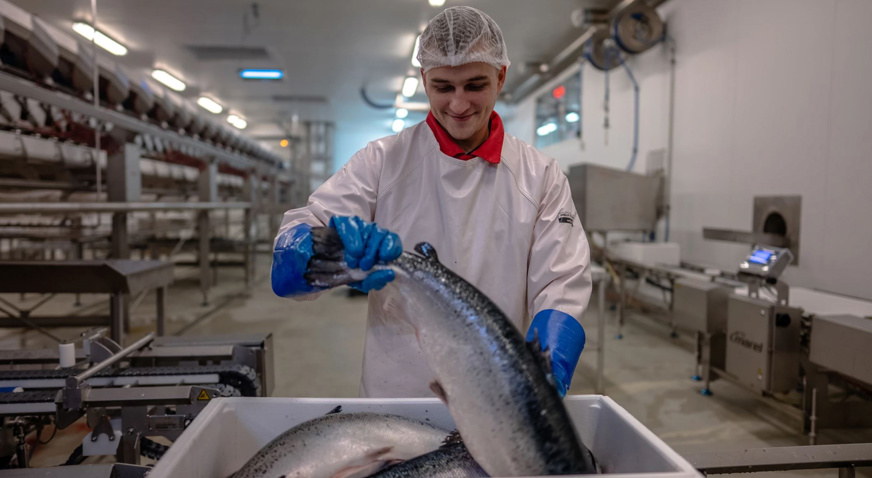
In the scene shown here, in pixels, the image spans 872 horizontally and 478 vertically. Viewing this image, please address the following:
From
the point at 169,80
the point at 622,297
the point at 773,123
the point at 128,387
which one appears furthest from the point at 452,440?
the point at 169,80

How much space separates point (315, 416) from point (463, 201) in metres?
0.61

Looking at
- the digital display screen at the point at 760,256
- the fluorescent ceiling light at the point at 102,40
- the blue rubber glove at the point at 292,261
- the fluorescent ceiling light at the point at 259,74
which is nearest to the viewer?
the blue rubber glove at the point at 292,261

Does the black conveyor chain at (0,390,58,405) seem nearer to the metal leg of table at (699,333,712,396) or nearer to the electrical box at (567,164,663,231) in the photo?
the metal leg of table at (699,333,712,396)

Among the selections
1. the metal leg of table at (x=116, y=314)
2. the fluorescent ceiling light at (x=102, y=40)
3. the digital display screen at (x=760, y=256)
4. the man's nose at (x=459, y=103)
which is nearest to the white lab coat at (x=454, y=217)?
the man's nose at (x=459, y=103)

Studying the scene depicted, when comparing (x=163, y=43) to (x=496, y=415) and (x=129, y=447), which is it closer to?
(x=129, y=447)

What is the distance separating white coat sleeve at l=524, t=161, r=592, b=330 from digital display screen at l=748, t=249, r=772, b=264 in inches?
80.9

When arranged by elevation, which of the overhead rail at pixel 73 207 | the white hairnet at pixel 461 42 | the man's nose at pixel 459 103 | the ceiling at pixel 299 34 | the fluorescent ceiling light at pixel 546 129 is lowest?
the overhead rail at pixel 73 207

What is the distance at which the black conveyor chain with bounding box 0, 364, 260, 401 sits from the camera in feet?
4.59

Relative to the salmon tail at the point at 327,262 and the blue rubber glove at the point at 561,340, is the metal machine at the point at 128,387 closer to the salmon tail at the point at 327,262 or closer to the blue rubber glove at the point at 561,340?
the salmon tail at the point at 327,262

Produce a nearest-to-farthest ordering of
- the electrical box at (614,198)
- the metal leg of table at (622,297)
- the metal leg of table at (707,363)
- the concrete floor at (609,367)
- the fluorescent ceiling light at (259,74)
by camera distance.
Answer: the concrete floor at (609,367) → the metal leg of table at (707,363) → the electrical box at (614,198) → the metal leg of table at (622,297) → the fluorescent ceiling light at (259,74)

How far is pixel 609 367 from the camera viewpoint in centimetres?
352

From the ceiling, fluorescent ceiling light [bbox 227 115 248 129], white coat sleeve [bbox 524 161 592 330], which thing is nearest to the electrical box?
the ceiling

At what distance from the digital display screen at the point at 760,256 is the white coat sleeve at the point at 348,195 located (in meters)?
2.43

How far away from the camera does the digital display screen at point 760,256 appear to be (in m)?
2.63
